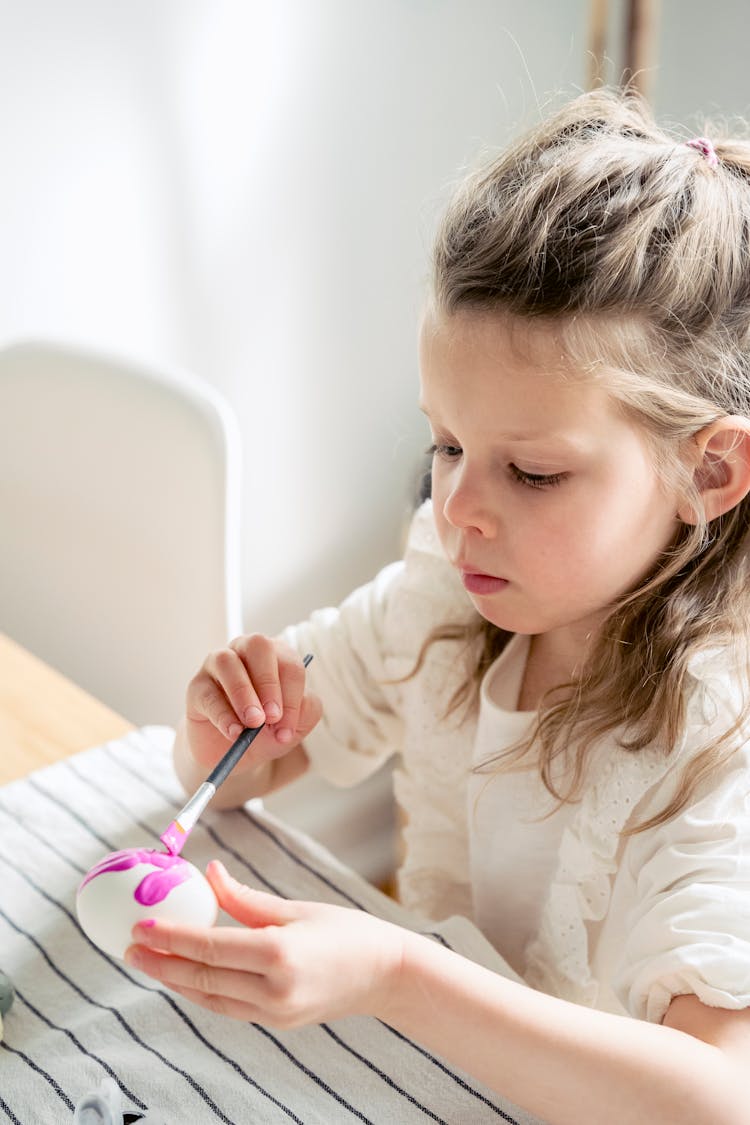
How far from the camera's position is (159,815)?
0.92 metres

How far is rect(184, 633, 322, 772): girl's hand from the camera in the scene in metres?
0.84

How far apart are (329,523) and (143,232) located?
21.2 inches

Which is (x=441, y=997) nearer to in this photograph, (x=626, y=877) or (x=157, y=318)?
(x=626, y=877)

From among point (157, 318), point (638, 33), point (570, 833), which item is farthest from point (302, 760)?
point (638, 33)

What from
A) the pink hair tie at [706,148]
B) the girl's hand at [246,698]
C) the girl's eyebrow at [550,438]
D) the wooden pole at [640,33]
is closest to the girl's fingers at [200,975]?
the girl's hand at [246,698]

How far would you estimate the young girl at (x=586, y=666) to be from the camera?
0.63m

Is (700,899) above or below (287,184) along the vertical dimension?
below

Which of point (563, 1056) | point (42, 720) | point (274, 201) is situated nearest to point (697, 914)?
point (563, 1056)

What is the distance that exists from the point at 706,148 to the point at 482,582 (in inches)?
12.0

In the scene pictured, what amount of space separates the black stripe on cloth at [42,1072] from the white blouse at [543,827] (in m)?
0.31

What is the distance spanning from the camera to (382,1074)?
0.68 meters

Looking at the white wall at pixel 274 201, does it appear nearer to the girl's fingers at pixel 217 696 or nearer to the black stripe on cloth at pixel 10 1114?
the girl's fingers at pixel 217 696

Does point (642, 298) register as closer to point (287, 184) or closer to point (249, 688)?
point (249, 688)

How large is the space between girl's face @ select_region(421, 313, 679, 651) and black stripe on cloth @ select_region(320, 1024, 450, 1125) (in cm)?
28
